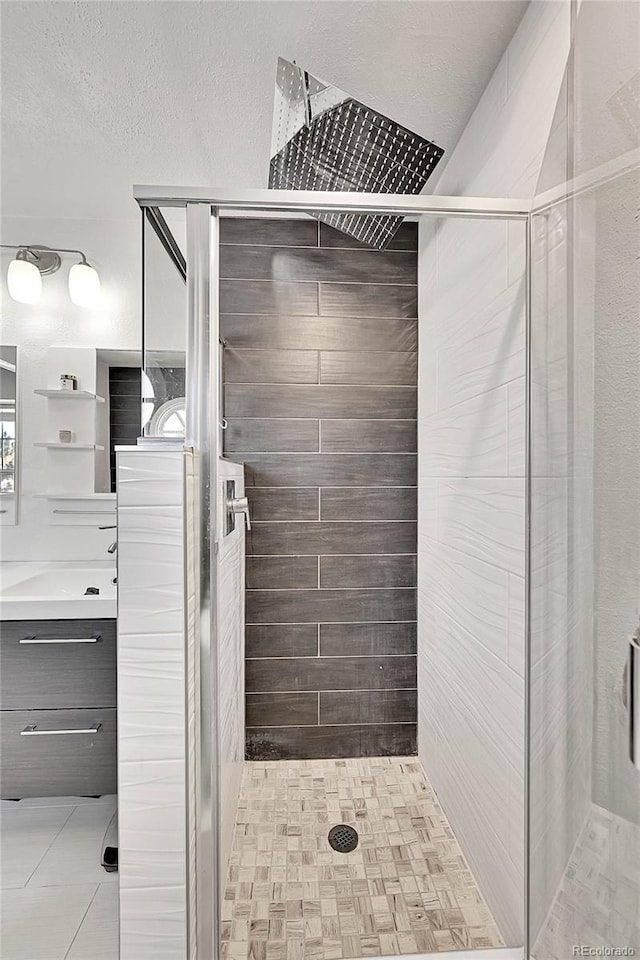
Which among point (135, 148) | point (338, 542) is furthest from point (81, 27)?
point (338, 542)

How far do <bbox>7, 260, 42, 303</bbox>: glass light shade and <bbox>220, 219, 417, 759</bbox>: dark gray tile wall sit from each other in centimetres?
83

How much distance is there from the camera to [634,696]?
35 centimetres

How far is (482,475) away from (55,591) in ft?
5.24

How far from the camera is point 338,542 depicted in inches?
74.4

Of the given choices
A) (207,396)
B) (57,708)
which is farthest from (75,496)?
(207,396)

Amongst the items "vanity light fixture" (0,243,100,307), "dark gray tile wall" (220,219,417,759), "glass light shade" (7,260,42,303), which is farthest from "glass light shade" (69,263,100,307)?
"dark gray tile wall" (220,219,417,759)

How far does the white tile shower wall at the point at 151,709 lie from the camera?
101cm

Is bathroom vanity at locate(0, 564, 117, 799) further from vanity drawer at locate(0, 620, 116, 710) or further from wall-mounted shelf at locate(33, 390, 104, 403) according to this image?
wall-mounted shelf at locate(33, 390, 104, 403)

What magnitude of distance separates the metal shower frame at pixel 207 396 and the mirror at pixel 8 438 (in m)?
1.40

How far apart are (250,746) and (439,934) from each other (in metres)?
0.78

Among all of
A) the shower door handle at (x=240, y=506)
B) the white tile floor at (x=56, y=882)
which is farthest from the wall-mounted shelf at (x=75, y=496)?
the white tile floor at (x=56, y=882)

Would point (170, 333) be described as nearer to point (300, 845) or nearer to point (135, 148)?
point (135, 148)

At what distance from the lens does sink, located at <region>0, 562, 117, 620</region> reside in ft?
5.74

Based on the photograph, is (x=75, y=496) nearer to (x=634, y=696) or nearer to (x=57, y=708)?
(x=57, y=708)
